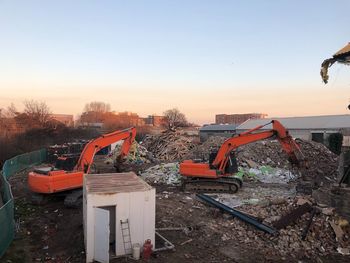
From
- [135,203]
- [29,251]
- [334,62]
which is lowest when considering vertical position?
[29,251]

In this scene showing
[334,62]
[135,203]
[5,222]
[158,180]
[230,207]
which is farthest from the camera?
[158,180]

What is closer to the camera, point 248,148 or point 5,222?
point 5,222

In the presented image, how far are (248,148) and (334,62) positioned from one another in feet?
43.1

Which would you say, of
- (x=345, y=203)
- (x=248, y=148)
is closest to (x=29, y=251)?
(x=345, y=203)

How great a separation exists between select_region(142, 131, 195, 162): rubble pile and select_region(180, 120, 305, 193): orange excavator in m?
10.6

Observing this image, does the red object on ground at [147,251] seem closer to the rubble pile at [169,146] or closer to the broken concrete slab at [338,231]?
the broken concrete slab at [338,231]

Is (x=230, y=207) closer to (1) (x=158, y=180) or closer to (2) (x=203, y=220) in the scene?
(2) (x=203, y=220)

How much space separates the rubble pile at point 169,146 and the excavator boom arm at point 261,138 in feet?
36.5

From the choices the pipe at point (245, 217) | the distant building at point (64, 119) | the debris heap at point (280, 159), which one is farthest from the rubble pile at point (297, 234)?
the distant building at point (64, 119)

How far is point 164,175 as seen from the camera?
749 inches

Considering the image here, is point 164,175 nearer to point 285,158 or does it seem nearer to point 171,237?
point 285,158

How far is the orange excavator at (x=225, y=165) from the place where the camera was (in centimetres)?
1498

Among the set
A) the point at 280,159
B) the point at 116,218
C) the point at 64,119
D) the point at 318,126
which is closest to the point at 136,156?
the point at 280,159

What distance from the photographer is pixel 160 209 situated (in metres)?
12.5
